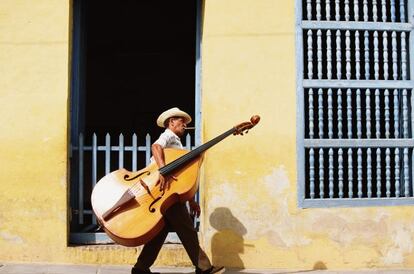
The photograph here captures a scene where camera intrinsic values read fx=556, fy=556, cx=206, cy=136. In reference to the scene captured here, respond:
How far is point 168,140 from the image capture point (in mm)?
4605

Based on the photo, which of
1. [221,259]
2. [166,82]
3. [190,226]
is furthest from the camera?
[166,82]

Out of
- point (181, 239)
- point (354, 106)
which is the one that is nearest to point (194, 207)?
point (181, 239)

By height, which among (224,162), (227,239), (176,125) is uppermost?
(176,125)

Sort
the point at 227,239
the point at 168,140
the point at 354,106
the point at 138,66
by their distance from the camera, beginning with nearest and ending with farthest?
the point at 168,140 < the point at 227,239 < the point at 354,106 < the point at 138,66

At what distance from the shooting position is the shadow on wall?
17.3 ft

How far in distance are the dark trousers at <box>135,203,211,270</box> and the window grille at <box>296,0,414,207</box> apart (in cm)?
130

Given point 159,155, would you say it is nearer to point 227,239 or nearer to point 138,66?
point 227,239

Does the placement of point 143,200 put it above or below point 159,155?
below

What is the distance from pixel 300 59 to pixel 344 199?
56.0 inches

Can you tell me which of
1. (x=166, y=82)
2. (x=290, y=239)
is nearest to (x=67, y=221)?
(x=290, y=239)

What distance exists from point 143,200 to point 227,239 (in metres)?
1.32

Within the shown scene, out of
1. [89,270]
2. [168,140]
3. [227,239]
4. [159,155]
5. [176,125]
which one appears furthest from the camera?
[227,239]

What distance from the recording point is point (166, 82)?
11312 mm

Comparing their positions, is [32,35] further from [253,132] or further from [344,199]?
[344,199]
